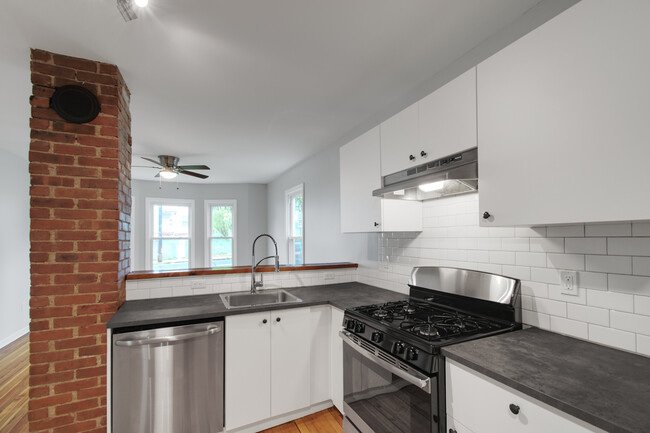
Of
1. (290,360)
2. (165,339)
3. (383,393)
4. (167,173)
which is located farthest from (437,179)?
(167,173)

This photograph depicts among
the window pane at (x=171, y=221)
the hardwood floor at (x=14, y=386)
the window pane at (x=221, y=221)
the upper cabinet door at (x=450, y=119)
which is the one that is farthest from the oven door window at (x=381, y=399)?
the window pane at (x=171, y=221)

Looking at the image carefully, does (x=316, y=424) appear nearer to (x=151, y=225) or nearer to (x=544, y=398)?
(x=544, y=398)

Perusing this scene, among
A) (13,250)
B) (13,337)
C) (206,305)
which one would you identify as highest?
(13,250)

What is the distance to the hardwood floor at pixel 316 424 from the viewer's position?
7.25ft

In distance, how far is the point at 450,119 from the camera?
1.67 m

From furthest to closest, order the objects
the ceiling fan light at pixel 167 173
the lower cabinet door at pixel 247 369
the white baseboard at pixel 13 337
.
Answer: the ceiling fan light at pixel 167 173 → the white baseboard at pixel 13 337 → the lower cabinet door at pixel 247 369

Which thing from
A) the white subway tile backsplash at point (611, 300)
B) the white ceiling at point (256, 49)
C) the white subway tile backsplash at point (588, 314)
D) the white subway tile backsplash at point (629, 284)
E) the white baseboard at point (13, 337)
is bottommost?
the white baseboard at point (13, 337)

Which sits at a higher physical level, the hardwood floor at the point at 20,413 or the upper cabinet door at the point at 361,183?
the upper cabinet door at the point at 361,183

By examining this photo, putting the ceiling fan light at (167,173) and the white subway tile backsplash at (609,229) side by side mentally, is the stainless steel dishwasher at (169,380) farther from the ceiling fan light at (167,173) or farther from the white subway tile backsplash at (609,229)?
the ceiling fan light at (167,173)

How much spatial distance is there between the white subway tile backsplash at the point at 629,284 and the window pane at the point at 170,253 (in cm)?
705

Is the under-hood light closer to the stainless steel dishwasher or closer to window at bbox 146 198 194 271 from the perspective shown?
the stainless steel dishwasher

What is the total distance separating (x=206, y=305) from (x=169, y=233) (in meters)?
5.29

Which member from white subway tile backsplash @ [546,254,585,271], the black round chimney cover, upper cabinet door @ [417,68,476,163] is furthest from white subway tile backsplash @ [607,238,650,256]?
the black round chimney cover

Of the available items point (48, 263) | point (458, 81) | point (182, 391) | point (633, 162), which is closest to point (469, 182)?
point (458, 81)
